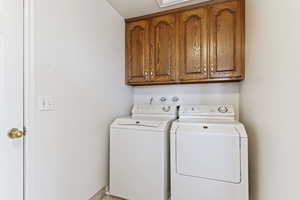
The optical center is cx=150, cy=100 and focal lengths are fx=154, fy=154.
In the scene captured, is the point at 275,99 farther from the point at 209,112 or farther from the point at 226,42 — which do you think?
the point at 226,42

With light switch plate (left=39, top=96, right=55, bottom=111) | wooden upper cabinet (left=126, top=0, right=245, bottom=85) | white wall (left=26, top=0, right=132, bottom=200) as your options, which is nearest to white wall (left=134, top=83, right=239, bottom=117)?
wooden upper cabinet (left=126, top=0, right=245, bottom=85)

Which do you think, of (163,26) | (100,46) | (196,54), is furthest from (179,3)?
(100,46)

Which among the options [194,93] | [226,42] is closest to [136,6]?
[226,42]

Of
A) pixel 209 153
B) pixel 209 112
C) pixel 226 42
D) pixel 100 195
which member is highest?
pixel 226 42

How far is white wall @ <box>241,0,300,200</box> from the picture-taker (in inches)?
31.1

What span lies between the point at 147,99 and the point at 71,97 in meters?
1.38

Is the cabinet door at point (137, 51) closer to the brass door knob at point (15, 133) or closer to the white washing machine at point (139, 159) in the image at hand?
the white washing machine at point (139, 159)

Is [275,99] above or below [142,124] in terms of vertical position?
above

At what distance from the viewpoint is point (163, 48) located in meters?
2.23

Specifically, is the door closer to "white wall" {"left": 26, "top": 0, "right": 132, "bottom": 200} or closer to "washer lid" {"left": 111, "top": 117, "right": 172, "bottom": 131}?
"white wall" {"left": 26, "top": 0, "right": 132, "bottom": 200}

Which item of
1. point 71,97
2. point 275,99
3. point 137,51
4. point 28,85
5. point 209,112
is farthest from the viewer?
point 137,51

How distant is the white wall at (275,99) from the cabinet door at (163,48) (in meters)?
0.94

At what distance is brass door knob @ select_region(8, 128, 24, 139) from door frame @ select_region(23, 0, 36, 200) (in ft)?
0.18

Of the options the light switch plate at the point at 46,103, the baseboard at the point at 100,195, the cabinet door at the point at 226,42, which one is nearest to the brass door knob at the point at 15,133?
the light switch plate at the point at 46,103
